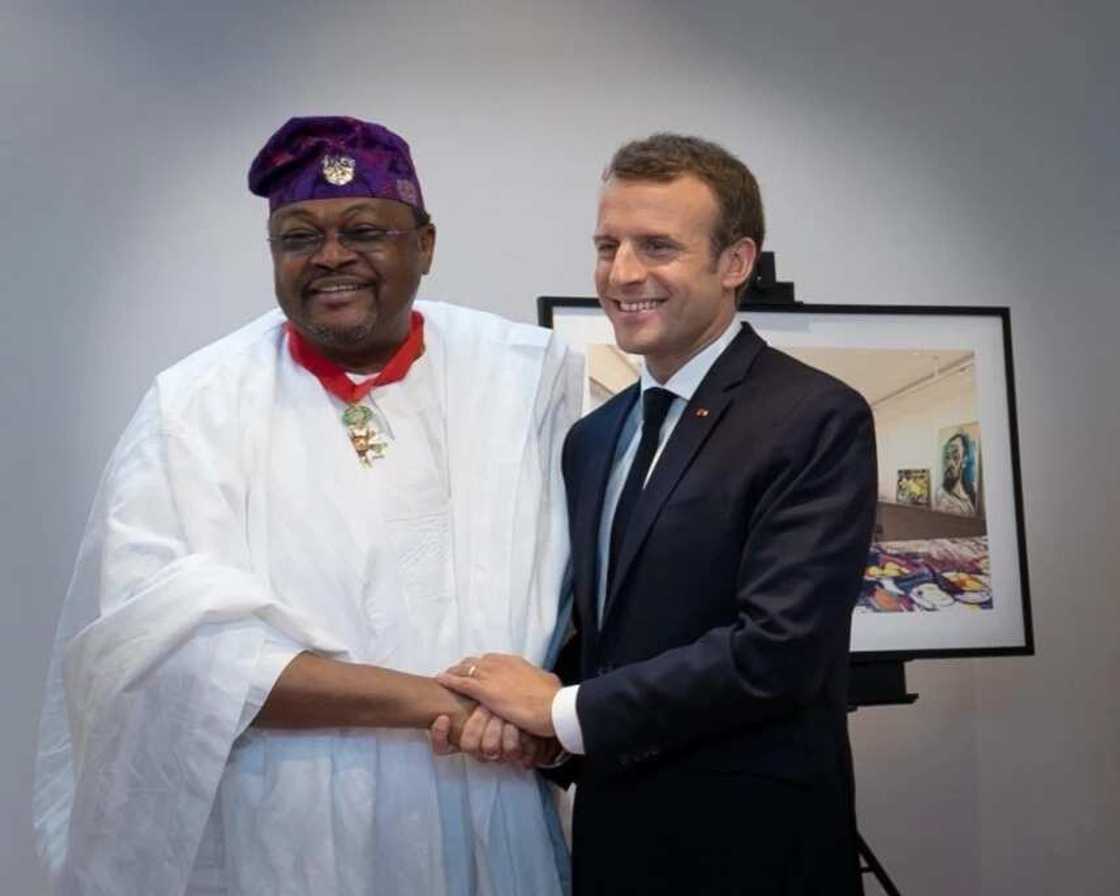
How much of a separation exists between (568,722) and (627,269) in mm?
624

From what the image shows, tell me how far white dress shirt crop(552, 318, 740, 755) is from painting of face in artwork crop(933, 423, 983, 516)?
4.19ft

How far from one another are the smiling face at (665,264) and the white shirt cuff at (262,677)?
65 cm

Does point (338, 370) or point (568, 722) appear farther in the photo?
point (338, 370)

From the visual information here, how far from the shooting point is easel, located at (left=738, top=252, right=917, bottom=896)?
3.02 metres

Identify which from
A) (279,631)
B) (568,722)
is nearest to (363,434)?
A: (279,631)

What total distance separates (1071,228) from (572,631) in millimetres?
2350

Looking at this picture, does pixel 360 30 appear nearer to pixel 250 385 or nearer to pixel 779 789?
pixel 250 385

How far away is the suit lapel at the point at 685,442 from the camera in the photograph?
6.37 ft

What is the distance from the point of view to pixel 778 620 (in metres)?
1.80

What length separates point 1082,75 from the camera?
3994mm

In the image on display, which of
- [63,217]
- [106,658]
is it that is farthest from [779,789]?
[63,217]

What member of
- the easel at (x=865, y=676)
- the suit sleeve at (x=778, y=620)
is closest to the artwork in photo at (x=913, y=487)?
the easel at (x=865, y=676)

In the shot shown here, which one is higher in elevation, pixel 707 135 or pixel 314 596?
pixel 707 135

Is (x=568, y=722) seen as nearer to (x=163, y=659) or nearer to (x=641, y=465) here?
(x=641, y=465)
